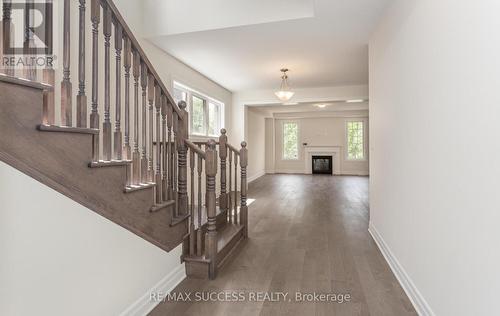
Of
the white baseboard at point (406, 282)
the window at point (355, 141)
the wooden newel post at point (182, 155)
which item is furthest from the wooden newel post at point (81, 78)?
the window at point (355, 141)

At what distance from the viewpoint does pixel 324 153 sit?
10.5 m

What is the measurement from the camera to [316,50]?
12.5ft

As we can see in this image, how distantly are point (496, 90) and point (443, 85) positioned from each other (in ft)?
1.52

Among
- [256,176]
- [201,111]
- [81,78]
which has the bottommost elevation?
[256,176]

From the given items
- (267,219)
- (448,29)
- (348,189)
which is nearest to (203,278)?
(267,219)

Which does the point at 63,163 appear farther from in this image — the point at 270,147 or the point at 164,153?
the point at 270,147

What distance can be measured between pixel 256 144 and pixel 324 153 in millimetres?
2932

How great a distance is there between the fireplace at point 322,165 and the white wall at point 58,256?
9.49m

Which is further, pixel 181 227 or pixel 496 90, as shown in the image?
pixel 181 227

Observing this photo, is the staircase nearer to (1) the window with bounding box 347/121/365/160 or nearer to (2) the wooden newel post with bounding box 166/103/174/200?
(2) the wooden newel post with bounding box 166/103/174/200

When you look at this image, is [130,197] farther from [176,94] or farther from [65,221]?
[176,94]

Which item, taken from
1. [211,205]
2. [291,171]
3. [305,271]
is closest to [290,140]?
[291,171]

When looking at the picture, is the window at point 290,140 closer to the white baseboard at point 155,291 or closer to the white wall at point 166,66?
the white wall at point 166,66

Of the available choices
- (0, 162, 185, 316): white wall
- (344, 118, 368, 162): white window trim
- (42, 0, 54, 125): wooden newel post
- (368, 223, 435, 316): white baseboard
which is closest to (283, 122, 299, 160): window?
(344, 118, 368, 162): white window trim
